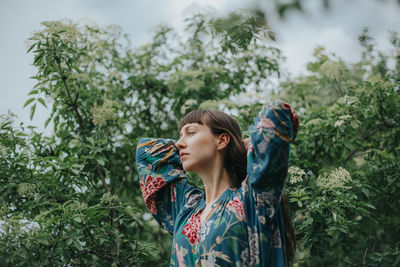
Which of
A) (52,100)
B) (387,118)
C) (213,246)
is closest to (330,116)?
(387,118)

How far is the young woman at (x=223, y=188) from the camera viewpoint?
4.62 feet

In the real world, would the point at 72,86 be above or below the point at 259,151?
above

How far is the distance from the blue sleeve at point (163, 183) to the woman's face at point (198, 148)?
0.63ft

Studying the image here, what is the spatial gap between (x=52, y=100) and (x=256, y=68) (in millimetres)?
1510

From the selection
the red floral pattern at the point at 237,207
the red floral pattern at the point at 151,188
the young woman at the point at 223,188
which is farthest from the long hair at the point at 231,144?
the red floral pattern at the point at 151,188

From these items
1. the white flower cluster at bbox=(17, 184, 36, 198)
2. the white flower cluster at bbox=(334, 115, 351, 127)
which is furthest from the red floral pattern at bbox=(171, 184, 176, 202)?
the white flower cluster at bbox=(334, 115, 351, 127)

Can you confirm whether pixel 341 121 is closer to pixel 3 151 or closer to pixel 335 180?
pixel 335 180

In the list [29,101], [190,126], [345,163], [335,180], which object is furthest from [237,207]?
[29,101]

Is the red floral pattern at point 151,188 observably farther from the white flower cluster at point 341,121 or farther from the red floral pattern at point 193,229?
the white flower cluster at point 341,121

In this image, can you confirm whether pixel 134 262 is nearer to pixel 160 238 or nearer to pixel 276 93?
pixel 160 238

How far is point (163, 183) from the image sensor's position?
1.91 metres

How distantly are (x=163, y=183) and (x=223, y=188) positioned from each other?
0.99 feet

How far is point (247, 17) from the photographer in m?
0.93

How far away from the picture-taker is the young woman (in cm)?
141
